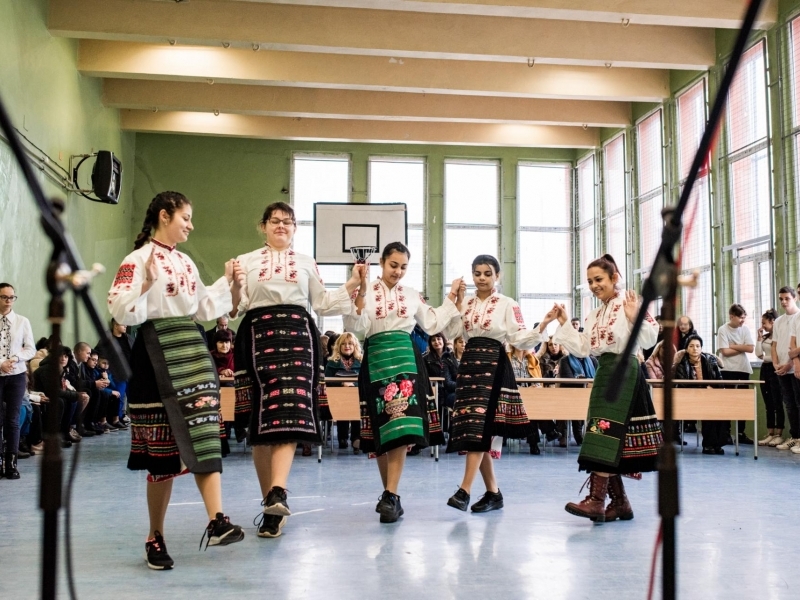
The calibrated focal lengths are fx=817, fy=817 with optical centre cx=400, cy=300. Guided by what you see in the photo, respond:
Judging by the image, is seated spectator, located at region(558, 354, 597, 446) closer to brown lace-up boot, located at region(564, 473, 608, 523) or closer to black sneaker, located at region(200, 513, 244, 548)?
brown lace-up boot, located at region(564, 473, 608, 523)

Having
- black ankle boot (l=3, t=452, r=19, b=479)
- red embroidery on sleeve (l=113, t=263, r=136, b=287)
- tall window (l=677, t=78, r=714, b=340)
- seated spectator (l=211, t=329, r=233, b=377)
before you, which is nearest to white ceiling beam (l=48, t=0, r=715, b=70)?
tall window (l=677, t=78, r=714, b=340)

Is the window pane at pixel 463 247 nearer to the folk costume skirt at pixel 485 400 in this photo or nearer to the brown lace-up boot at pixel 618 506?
the folk costume skirt at pixel 485 400

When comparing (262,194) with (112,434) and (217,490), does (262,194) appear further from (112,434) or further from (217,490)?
(217,490)

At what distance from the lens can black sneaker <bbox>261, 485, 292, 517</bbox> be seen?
311 cm

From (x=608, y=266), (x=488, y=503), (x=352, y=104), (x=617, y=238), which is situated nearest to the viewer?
(x=608, y=266)

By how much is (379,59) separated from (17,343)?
6.39 metres

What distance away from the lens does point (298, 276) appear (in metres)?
3.42

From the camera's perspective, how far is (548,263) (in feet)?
46.3

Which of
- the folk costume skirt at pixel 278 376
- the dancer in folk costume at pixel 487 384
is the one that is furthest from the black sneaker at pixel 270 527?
the dancer in folk costume at pixel 487 384

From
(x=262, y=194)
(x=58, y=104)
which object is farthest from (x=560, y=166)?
(x=58, y=104)

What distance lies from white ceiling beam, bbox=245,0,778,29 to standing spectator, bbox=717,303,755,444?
294 cm

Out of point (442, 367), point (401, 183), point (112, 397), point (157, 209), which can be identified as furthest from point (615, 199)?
point (157, 209)

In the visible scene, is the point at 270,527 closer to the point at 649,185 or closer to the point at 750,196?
the point at 750,196

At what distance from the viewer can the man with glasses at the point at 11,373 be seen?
16.8 ft
